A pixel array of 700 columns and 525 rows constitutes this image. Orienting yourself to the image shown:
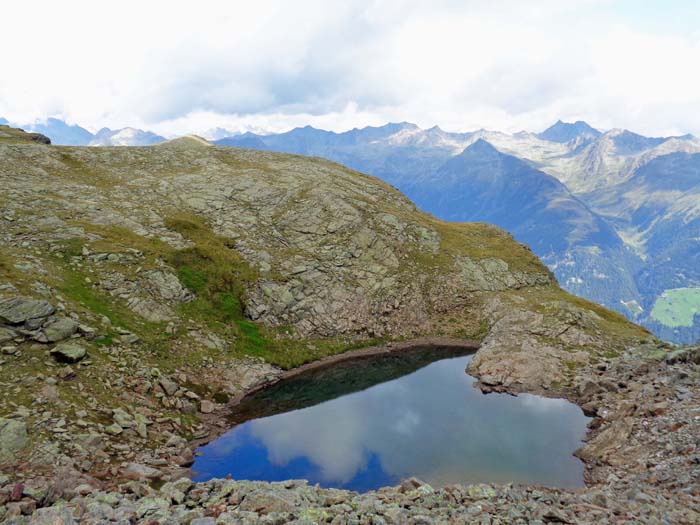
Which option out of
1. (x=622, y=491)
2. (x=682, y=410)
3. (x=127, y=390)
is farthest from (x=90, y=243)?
(x=682, y=410)

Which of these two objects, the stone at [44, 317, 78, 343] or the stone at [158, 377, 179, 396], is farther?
the stone at [158, 377, 179, 396]

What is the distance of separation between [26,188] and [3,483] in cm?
5709

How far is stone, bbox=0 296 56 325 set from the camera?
42.6m

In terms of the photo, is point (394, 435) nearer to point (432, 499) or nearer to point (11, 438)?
point (432, 499)

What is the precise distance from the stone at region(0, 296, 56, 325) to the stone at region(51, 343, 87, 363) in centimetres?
425

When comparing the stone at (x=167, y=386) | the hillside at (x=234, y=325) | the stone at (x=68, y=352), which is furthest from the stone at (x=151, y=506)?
the stone at (x=68, y=352)

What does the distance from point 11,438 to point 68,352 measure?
455 inches

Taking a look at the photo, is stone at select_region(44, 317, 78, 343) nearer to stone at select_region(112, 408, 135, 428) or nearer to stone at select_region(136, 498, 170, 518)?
stone at select_region(112, 408, 135, 428)

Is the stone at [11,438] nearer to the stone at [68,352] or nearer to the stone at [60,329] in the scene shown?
the stone at [68,352]

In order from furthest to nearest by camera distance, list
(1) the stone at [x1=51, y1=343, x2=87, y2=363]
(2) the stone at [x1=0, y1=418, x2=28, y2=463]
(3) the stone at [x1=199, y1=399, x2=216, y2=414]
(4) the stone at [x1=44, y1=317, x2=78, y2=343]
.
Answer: (3) the stone at [x1=199, y1=399, x2=216, y2=414] < (4) the stone at [x1=44, y1=317, x2=78, y2=343] < (1) the stone at [x1=51, y1=343, x2=87, y2=363] < (2) the stone at [x1=0, y1=418, x2=28, y2=463]

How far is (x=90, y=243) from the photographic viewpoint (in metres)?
62.3

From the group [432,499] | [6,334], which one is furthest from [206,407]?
[432,499]

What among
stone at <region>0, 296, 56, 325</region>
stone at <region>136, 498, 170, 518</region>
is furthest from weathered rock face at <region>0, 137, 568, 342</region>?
stone at <region>136, 498, 170, 518</region>

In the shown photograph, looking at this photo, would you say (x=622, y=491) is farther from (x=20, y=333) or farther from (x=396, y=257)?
(x=396, y=257)
